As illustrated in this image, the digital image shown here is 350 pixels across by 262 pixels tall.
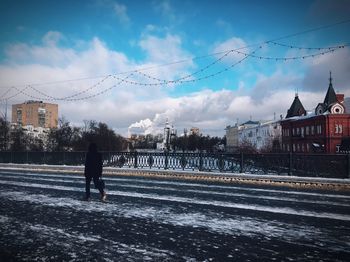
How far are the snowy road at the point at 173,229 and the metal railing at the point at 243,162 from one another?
8.13 meters

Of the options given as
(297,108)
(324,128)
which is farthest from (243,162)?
(297,108)

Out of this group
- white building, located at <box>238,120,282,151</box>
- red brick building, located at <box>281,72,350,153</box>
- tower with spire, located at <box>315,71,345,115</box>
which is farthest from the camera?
white building, located at <box>238,120,282,151</box>

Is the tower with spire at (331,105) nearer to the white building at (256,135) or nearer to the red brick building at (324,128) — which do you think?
the red brick building at (324,128)

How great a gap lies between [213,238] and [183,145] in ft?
342

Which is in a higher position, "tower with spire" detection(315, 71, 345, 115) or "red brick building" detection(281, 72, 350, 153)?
"tower with spire" detection(315, 71, 345, 115)

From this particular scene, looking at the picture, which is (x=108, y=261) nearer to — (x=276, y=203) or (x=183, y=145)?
(x=276, y=203)

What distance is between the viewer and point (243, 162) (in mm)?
19688

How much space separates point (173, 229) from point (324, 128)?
56.4 m

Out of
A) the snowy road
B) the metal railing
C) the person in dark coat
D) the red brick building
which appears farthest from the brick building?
the snowy road

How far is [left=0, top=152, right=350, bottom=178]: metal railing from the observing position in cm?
1748

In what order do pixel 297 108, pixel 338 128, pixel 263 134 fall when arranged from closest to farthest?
pixel 338 128 → pixel 297 108 → pixel 263 134

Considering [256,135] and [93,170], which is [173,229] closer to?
[93,170]

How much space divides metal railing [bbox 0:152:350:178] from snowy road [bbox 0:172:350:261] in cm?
813

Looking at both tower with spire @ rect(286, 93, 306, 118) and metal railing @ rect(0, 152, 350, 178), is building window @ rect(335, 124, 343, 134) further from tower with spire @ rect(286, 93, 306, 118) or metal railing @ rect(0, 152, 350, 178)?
metal railing @ rect(0, 152, 350, 178)
